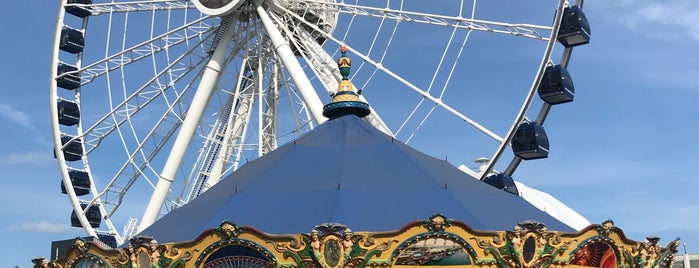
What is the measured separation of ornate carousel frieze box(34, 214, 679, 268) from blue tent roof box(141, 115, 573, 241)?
2.37 ft

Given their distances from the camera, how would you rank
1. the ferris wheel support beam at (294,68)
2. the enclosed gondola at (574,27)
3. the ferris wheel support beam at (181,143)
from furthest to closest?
1. the ferris wheel support beam at (181,143)
2. the ferris wheel support beam at (294,68)
3. the enclosed gondola at (574,27)

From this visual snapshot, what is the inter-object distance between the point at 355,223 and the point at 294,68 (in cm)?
955

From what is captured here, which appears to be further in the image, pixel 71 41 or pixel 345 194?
pixel 71 41

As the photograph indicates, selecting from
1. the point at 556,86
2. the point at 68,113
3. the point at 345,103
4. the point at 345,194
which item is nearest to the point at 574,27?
the point at 556,86

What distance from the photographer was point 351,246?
8.98m

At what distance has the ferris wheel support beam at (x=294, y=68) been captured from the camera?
60.5ft

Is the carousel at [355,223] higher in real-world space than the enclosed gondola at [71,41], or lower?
lower

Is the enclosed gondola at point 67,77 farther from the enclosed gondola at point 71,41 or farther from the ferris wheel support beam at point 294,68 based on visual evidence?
the ferris wheel support beam at point 294,68

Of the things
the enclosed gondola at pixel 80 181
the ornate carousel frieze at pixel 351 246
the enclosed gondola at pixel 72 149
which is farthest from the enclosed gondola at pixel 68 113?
the ornate carousel frieze at pixel 351 246

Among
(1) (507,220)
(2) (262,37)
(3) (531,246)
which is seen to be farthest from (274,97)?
(3) (531,246)

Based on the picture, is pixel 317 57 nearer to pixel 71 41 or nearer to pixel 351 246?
pixel 71 41

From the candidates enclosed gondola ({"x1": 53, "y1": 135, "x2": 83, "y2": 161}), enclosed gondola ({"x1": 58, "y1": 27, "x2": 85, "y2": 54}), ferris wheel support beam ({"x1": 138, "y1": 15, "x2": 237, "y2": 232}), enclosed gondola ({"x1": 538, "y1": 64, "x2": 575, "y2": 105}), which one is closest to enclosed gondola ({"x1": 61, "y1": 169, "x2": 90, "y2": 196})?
enclosed gondola ({"x1": 53, "y1": 135, "x2": 83, "y2": 161})

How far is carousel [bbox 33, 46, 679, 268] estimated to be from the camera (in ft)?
29.8

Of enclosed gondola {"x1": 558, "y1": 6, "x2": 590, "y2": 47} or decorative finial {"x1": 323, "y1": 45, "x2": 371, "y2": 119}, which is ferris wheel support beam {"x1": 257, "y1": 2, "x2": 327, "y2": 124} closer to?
decorative finial {"x1": 323, "y1": 45, "x2": 371, "y2": 119}
